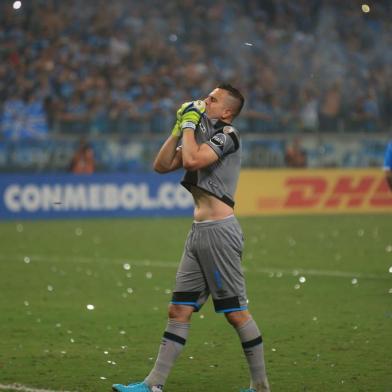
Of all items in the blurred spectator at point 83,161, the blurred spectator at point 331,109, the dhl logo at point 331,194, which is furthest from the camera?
the blurred spectator at point 331,109

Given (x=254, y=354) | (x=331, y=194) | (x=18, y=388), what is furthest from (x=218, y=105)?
(x=331, y=194)

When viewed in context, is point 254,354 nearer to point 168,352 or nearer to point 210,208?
point 168,352

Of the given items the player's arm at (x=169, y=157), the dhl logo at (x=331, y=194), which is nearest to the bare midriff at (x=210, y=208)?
the player's arm at (x=169, y=157)

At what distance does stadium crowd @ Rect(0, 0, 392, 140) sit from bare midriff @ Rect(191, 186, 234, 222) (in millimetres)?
15968

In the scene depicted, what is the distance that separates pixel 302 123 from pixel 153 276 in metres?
12.2

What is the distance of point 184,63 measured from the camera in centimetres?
2578

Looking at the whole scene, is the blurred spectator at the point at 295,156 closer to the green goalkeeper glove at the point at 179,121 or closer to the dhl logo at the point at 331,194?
the dhl logo at the point at 331,194

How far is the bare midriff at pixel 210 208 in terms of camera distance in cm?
667

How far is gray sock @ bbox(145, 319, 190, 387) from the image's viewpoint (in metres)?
6.54

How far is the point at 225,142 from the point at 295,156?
57.5 feet

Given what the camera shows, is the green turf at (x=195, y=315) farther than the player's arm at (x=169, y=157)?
Yes

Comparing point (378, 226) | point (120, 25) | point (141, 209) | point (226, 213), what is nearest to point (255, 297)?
point (226, 213)

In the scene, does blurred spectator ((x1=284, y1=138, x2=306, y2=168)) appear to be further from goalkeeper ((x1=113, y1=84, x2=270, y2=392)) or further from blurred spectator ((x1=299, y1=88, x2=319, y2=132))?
goalkeeper ((x1=113, y1=84, x2=270, y2=392))

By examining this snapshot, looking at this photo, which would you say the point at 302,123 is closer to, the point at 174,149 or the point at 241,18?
the point at 241,18
